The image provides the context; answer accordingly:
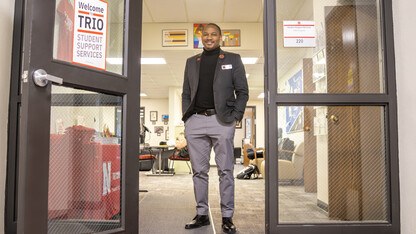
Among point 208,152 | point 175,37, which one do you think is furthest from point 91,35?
point 175,37

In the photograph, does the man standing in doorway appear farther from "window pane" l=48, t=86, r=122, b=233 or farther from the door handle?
the door handle

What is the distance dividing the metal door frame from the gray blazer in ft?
1.18

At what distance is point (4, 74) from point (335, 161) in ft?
7.02

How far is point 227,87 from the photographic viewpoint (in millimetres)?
2475

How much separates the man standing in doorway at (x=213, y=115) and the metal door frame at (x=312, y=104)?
1.24ft

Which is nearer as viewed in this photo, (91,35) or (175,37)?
(91,35)

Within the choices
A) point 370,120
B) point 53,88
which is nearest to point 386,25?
point 370,120

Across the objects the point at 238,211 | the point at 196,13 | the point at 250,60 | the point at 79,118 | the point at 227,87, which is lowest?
the point at 238,211

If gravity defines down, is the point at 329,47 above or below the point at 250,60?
below

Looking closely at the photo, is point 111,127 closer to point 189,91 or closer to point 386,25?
point 189,91

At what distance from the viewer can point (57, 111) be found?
1.67m

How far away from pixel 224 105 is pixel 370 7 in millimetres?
1166

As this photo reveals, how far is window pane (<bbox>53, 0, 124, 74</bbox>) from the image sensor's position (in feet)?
5.46

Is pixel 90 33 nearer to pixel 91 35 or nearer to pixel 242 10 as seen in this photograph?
pixel 91 35
